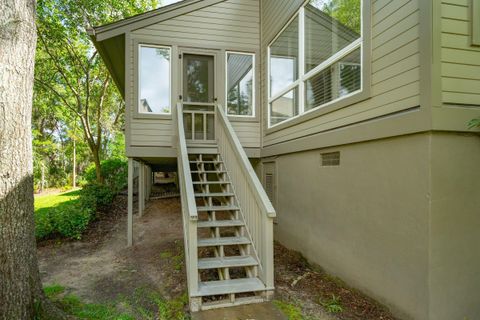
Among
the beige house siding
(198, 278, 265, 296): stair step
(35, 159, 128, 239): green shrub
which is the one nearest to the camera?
(198, 278, 265, 296): stair step

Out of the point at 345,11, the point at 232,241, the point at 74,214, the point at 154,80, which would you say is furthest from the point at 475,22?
the point at 74,214

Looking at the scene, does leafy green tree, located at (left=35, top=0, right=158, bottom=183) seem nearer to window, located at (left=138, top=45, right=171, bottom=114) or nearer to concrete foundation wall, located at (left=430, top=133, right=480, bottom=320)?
window, located at (left=138, top=45, right=171, bottom=114)

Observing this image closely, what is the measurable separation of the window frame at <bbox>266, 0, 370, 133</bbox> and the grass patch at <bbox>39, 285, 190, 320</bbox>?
312 cm

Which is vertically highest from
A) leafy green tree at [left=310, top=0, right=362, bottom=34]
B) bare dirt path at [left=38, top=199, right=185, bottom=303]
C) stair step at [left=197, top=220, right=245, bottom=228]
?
leafy green tree at [left=310, top=0, right=362, bottom=34]

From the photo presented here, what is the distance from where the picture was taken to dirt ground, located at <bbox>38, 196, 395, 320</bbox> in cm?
323

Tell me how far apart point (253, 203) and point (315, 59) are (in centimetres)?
246

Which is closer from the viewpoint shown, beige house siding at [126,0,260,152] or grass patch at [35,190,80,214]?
beige house siding at [126,0,260,152]

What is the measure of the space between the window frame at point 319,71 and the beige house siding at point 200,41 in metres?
0.62

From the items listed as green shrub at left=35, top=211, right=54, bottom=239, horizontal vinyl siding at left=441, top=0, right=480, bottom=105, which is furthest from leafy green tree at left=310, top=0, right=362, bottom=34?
green shrub at left=35, top=211, right=54, bottom=239

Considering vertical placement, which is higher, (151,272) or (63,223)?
(63,223)

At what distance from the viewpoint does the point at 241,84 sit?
21.5ft

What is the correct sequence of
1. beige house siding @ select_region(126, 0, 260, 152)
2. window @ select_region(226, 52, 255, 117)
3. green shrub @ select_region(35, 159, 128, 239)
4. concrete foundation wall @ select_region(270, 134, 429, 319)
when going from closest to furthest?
concrete foundation wall @ select_region(270, 134, 429, 319)
beige house siding @ select_region(126, 0, 260, 152)
green shrub @ select_region(35, 159, 128, 239)
window @ select_region(226, 52, 255, 117)

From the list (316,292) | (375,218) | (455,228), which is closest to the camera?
(455,228)

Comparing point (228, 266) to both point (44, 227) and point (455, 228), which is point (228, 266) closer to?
point (455, 228)
